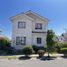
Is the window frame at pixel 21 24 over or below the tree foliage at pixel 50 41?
over

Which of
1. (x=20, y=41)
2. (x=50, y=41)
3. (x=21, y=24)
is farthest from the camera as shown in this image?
(x=21, y=24)

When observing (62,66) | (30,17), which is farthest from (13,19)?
(62,66)

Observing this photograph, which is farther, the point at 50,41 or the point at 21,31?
the point at 21,31

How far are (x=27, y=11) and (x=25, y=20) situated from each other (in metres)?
3.55

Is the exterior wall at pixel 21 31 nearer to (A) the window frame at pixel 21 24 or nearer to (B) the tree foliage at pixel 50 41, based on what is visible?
(A) the window frame at pixel 21 24

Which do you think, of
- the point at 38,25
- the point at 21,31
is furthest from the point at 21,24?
the point at 38,25

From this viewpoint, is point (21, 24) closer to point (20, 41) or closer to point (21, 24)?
point (21, 24)

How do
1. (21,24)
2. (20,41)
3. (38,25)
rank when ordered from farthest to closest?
(38,25) < (21,24) < (20,41)

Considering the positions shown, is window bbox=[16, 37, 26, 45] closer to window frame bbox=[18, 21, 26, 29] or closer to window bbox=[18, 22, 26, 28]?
window frame bbox=[18, 21, 26, 29]

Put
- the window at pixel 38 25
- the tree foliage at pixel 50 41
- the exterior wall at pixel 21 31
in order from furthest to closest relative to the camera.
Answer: the window at pixel 38 25, the exterior wall at pixel 21 31, the tree foliage at pixel 50 41

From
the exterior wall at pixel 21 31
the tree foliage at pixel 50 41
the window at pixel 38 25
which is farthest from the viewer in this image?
the window at pixel 38 25

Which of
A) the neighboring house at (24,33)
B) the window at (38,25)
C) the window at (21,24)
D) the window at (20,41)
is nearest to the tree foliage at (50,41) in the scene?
the neighboring house at (24,33)

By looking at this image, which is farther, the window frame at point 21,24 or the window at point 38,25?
the window at point 38,25

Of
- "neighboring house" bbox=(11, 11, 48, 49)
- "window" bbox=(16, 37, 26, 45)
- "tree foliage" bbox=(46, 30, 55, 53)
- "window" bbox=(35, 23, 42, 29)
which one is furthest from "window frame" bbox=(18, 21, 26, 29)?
"tree foliage" bbox=(46, 30, 55, 53)
